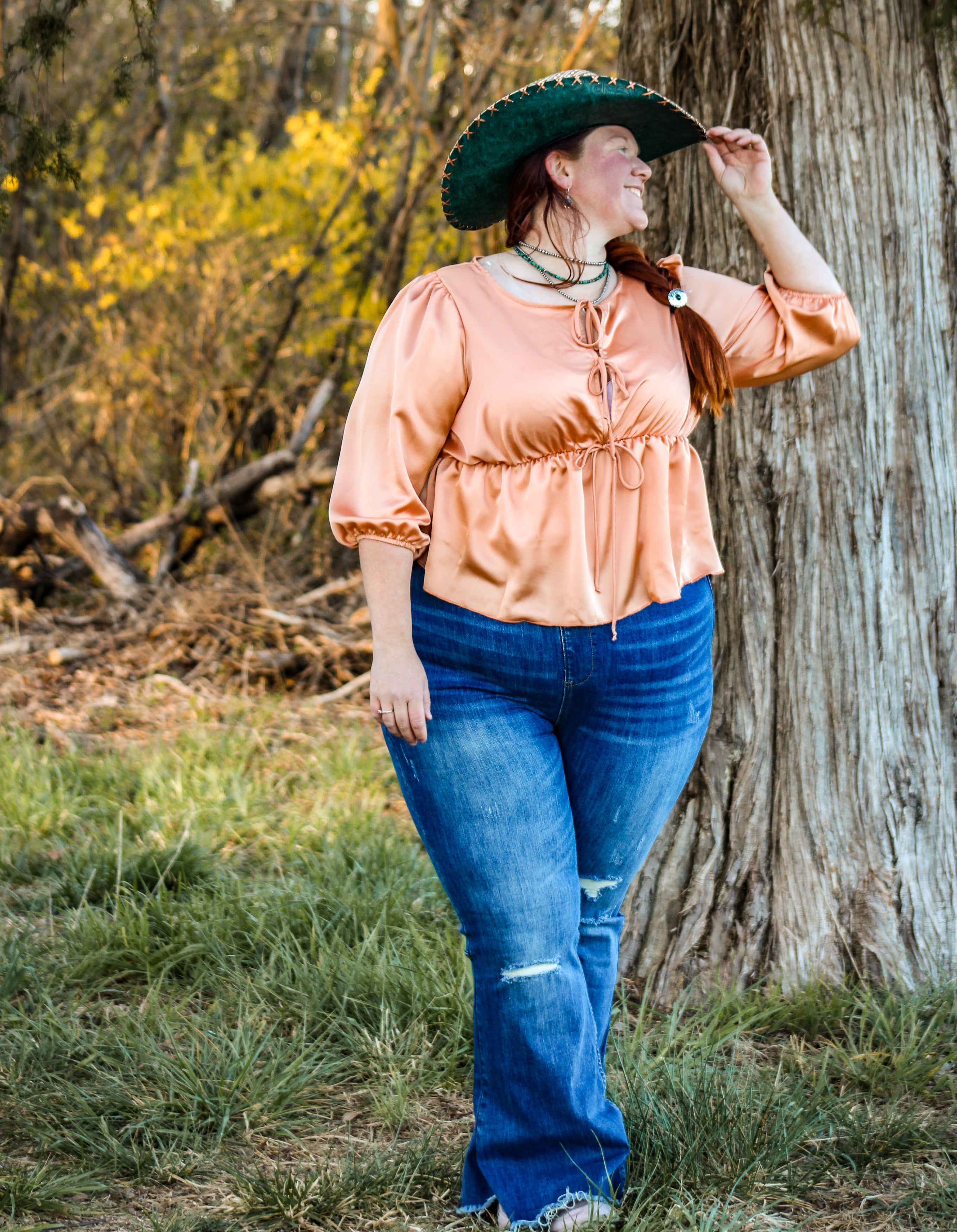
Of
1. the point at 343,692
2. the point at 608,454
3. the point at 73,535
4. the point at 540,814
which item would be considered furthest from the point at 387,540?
the point at 73,535

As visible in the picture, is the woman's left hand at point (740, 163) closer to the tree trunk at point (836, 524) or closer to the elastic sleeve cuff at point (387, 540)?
the tree trunk at point (836, 524)

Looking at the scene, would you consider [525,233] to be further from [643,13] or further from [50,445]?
[50,445]

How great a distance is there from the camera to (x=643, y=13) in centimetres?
303

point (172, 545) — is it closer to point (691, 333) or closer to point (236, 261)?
point (236, 261)

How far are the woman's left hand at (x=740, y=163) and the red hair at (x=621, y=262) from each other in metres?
0.26

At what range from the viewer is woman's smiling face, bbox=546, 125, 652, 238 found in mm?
2072

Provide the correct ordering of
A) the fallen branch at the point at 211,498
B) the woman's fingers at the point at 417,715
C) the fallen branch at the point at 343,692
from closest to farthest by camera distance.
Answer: the woman's fingers at the point at 417,715 < the fallen branch at the point at 343,692 < the fallen branch at the point at 211,498

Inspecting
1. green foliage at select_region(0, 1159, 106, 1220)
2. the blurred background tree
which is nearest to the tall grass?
green foliage at select_region(0, 1159, 106, 1220)

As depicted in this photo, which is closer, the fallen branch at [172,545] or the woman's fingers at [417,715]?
the woman's fingers at [417,715]

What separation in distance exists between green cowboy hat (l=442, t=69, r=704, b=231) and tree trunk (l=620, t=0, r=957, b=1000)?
68 cm

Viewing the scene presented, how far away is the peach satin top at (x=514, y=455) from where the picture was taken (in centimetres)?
193

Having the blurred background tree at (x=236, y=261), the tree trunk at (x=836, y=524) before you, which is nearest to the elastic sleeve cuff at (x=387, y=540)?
the tree trunk at (x=836, y=524)

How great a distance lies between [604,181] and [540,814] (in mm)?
1113

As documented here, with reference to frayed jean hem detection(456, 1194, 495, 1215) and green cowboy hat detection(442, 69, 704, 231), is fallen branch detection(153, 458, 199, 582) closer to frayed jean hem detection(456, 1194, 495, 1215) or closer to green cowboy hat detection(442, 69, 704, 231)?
green cowboy hat detection(442, 69, 704, 231)
